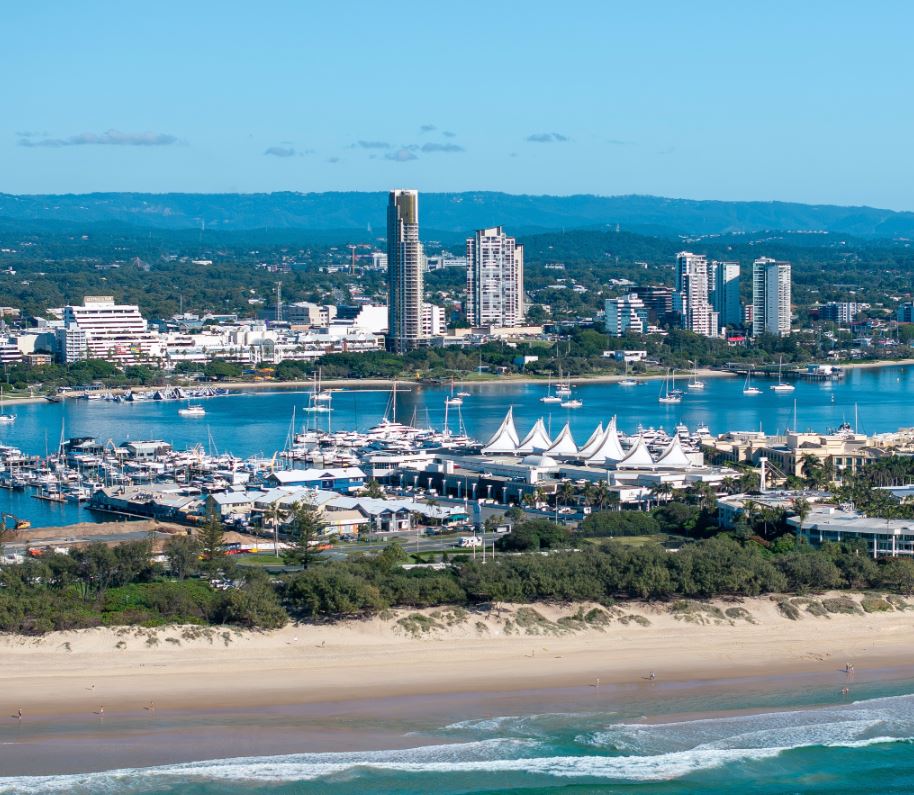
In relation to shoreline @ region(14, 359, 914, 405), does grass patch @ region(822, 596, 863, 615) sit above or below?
above

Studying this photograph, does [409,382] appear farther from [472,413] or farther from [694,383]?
[472,413]

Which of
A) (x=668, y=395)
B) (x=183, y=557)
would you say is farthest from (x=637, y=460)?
(x=668, y=395)

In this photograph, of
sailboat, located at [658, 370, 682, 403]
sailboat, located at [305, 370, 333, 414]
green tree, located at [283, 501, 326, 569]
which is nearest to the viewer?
green tree, located at [283, 501, 326, 569]

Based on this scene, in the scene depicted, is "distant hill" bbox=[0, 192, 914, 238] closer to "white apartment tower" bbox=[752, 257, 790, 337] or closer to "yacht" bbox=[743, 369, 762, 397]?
"white apartment tower" bbox=[752, 257, 790, 337]

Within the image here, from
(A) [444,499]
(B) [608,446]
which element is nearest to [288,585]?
(A) [444,499]

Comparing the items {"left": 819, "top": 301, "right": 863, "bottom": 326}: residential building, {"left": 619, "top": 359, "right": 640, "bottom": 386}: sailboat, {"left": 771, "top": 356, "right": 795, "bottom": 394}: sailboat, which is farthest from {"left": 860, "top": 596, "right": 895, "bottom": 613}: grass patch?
{"left": 819, "top": 301, "right": 863, "bottom": 326}: residential building

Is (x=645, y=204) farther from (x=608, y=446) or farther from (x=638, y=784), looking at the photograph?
(x=638, y=784)
